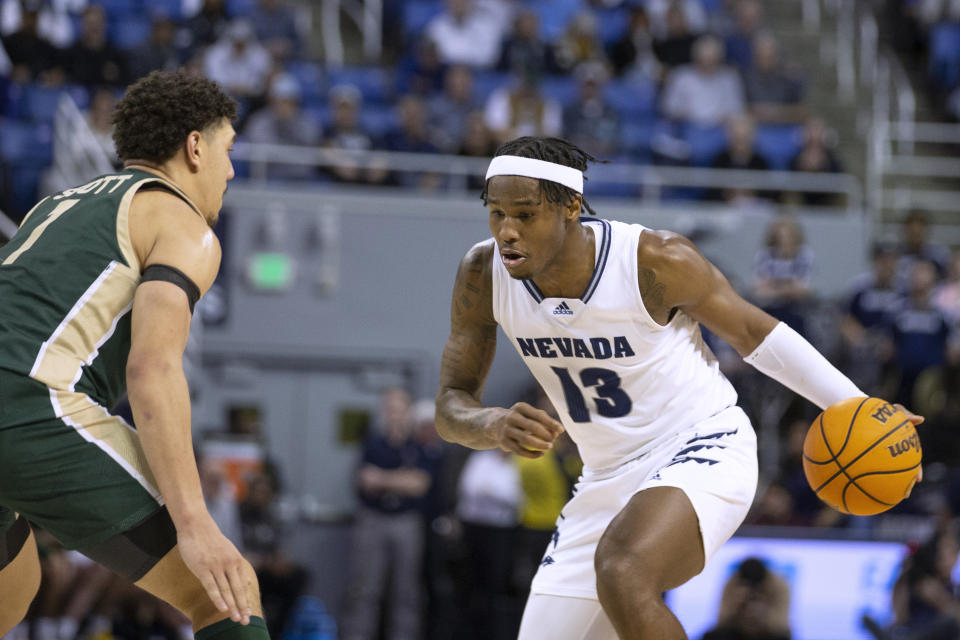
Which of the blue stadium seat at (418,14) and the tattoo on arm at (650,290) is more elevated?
the tattoo on arm at (650,290)

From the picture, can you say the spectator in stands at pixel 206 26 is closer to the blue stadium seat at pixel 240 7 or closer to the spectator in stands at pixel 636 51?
the blue stadium seat at pixel 240 7

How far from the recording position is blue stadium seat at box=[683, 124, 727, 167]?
14430 millimetres

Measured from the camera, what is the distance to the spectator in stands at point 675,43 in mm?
15461

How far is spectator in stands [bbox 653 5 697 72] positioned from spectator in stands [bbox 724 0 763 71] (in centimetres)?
54

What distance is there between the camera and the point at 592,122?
13.8 metres

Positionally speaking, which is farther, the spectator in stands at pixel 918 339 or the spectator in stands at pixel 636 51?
the spectator in stands at pixel 636 51

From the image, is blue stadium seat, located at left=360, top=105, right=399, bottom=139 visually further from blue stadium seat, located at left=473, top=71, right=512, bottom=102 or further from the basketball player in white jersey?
the basketball player in white jersey

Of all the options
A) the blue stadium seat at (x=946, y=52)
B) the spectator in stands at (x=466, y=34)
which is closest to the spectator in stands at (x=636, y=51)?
the spectator in stands at (x=466, y=34)

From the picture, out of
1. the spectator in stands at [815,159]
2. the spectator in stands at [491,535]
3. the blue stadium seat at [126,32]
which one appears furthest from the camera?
the blue stadium seat at [126,32]

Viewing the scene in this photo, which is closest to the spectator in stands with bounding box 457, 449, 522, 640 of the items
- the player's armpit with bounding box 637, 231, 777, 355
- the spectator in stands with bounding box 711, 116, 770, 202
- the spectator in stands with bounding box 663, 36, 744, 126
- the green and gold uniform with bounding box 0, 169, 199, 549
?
the spectator in stands with bounding box 711, 116, 770, 202

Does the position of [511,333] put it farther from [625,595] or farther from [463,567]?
[463,567]

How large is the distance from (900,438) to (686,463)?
3.06 feet

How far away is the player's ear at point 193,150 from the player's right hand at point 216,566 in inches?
47.6

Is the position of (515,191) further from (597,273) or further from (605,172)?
(605,172)
